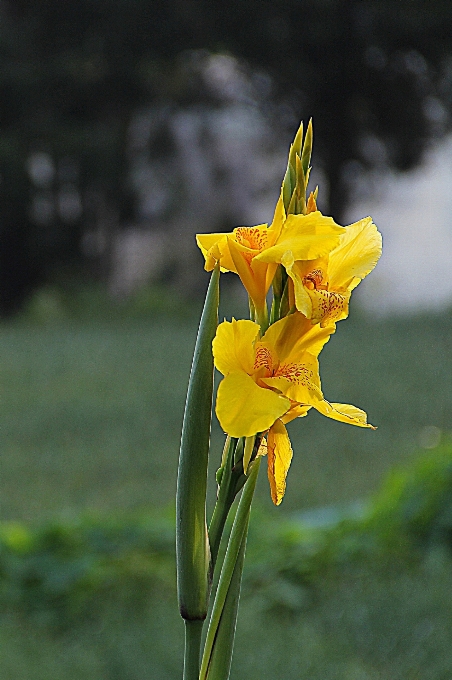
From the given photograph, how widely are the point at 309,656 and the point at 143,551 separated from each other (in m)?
0.70

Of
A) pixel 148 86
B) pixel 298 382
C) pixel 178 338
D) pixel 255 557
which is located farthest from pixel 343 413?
pixel 148 86

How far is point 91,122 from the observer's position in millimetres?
11312

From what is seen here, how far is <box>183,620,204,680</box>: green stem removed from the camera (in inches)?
16.2

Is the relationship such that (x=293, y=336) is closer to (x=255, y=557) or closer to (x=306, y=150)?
(x=306, y=150)

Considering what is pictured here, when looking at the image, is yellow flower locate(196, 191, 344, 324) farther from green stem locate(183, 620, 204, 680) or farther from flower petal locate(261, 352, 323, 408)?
green stem locate(183, 620, 204, 680)

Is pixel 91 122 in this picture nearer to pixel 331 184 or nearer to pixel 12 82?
pixel 12 82

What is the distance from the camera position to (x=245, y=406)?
40 centimetres

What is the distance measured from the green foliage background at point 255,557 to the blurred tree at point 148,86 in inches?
271

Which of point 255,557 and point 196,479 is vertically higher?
point 196,479

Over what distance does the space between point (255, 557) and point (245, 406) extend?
7.09 feet

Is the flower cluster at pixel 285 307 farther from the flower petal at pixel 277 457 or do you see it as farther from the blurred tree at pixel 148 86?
the blurred tree at pixel 148 86

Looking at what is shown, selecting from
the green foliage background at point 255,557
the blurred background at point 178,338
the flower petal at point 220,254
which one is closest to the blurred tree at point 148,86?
the blurred background at point 178,338

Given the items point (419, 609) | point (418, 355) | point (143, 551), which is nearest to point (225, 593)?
point (419, 609)

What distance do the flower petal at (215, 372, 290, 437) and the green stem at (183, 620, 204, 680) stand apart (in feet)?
0.31
